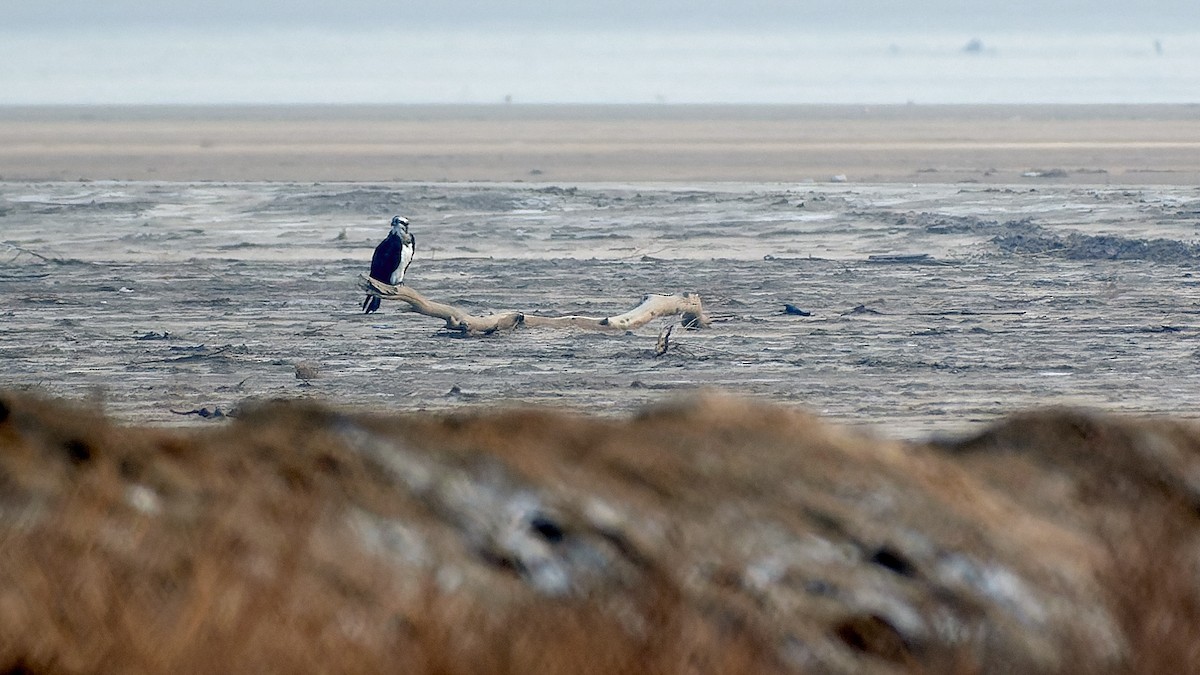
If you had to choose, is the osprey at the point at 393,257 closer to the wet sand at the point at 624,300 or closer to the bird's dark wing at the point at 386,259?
the bird's dark wing at the point at 386,259

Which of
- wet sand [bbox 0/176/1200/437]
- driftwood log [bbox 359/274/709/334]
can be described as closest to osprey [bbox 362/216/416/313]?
driftwood log [bbox 359/274/709/334]

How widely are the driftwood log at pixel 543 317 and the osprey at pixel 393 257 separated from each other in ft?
0.63

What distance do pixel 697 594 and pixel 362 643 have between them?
744mm

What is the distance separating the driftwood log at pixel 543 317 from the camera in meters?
20.1

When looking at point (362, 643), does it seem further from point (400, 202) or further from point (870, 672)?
point (400, 202)

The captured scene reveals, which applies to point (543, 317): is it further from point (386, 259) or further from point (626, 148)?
point (626, 148)

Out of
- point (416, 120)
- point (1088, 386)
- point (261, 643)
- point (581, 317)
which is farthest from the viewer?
point (416, 120)

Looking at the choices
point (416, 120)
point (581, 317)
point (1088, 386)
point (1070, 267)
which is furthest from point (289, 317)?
point (416, 120)

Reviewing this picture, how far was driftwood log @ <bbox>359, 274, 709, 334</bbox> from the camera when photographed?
20.1 meters

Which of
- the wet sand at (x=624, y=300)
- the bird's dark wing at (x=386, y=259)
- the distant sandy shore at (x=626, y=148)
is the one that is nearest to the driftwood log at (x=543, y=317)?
the bird's dark wing at (x=386, y=259)

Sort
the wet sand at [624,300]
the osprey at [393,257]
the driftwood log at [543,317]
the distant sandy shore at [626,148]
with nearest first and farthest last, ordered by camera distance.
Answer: the wet sand at [624,300]
the driftwood log at [543,317]
the osprey at [393,257]
the distant sandy shore at [626,148]

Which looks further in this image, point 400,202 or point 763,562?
point 400,202

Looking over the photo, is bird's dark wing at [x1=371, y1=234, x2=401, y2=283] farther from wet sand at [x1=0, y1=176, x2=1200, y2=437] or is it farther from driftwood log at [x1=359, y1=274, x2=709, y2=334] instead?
wet sand at [x1=0, y1=176, x2=1200, y2=437]

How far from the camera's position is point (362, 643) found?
317 centimetres
